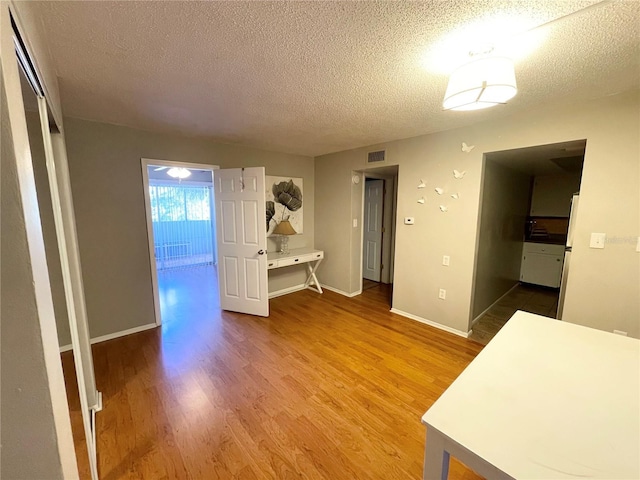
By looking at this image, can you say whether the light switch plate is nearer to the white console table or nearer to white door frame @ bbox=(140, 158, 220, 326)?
the white console table

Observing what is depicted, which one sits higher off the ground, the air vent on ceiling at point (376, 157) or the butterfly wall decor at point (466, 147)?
the air vent on ceiling at point (376, 157)

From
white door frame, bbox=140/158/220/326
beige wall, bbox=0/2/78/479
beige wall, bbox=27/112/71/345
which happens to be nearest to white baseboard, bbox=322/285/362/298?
white door frame, bbox=140/158/220/326

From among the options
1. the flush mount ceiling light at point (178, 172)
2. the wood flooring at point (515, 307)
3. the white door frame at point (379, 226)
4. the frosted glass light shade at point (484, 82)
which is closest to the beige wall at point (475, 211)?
the wood flooring at point (515, 307)

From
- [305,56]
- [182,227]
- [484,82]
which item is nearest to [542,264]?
[484,82]

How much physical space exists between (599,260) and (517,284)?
10.4 ft

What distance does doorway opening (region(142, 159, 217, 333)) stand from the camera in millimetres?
5207

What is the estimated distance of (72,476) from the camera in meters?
0.61

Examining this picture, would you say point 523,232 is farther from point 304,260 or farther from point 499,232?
point 304,260

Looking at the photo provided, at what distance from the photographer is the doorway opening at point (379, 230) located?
14.8ft

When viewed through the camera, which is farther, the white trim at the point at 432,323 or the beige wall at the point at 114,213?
the white trim at the point at 432,323

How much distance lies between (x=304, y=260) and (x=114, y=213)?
2418 mm

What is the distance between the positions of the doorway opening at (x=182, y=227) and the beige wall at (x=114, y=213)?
168 cm

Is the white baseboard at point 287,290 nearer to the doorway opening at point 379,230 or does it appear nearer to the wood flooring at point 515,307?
the doorway opening at point 379,230

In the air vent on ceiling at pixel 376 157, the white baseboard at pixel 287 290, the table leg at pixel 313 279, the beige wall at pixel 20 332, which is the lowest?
the white baseboard at pixel 287 290
